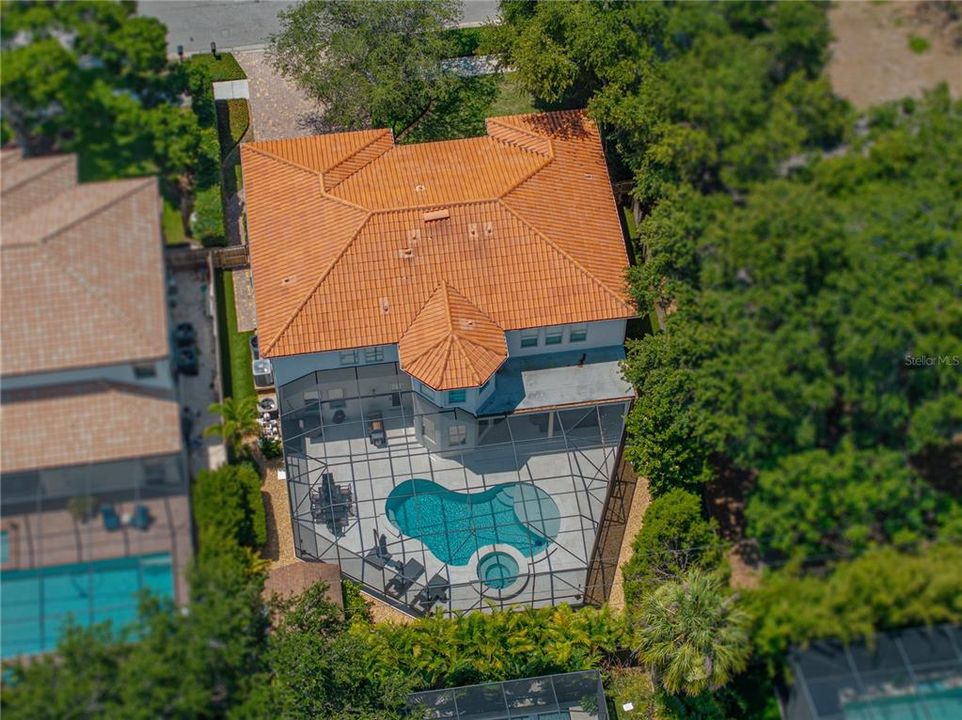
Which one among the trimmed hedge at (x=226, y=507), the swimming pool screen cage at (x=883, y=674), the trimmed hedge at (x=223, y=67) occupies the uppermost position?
the trimmed hedge at (x=223, y=67)

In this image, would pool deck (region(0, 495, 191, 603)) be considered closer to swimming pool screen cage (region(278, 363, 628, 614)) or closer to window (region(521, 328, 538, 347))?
swimming pool screen cage (region(278, 363, 628, 614))

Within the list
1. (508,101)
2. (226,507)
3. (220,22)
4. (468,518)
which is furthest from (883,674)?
(220,22)

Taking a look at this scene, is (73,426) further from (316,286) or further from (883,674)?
(883,674)

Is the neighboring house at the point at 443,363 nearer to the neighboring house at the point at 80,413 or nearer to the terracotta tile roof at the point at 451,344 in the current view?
the terracotta tile roof at the point at 451,344

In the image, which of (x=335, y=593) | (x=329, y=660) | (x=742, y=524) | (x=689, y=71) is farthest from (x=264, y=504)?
(x=689, y=71)

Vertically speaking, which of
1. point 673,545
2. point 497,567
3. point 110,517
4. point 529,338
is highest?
point 529,338

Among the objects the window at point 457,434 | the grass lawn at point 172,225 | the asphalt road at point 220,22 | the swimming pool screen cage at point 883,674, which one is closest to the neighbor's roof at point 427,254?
the window at point 457,434

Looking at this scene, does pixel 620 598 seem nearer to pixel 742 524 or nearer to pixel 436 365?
pixel 742 524
